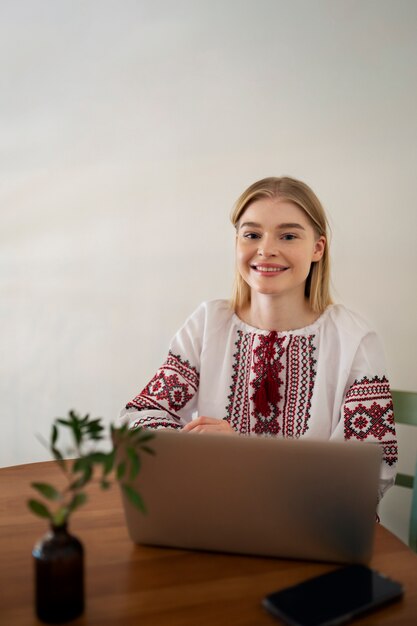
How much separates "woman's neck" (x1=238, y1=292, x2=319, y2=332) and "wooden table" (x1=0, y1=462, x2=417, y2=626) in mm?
643

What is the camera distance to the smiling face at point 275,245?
1.47 metres

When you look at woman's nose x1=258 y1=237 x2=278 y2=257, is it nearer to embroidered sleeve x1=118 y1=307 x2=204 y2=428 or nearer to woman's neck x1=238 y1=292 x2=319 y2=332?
woman's neck x1=238 y1=292 x2=319 y2=332

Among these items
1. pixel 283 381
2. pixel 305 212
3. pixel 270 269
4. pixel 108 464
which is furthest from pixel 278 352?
pixel 108 464

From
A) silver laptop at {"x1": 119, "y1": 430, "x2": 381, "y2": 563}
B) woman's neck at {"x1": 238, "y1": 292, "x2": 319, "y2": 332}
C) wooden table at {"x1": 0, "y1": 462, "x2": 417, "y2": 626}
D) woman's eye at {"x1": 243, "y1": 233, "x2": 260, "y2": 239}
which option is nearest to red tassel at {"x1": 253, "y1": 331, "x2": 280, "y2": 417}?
woman's neck at {"x1": 238, "y1": 292, "x2": 319, "y2": 332}

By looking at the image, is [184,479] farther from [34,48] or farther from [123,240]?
[34,48]

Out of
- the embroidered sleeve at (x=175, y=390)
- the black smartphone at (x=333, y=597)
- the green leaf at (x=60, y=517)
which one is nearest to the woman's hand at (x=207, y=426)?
the embroidered sleeve at (x=175, y=390)

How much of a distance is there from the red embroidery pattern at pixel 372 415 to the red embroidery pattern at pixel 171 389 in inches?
15.4

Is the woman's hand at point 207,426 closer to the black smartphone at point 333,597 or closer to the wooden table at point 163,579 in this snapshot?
the wooden table at point 163,579

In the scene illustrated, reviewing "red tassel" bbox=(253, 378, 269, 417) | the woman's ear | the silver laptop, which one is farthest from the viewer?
the woman's ear

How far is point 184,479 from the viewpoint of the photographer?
819 mm

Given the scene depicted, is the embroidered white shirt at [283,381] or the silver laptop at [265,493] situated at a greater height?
the embroidered white shirt at [283,381]

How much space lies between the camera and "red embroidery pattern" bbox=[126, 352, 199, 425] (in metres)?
1.46

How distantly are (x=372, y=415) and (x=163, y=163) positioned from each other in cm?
123

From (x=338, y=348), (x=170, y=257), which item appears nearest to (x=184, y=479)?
(x=338, y=348)
